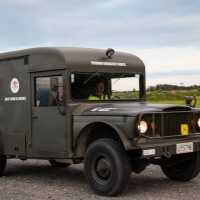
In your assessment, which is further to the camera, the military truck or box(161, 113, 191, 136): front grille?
A: box(161, 113, 191, 136): front grille

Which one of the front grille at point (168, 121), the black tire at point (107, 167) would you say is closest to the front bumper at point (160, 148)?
the front grille at point (168, 121)

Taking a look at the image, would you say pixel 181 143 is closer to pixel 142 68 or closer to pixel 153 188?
pixel 153 188

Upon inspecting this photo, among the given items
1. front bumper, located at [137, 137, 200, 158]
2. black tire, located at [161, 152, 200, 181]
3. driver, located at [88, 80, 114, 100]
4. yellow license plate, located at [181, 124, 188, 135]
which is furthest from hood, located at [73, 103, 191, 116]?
black tire, located at [161, 152, 200, 181]

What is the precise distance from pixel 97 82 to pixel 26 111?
1.43m

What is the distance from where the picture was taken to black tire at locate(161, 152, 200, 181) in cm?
802

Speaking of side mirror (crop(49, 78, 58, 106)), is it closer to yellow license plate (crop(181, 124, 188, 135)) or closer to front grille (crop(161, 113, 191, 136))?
front grille (crop(161, 113, 191, 136))

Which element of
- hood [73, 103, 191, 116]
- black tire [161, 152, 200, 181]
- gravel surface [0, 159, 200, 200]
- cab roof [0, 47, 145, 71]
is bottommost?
gravel surface [0, 159, 200, 200]

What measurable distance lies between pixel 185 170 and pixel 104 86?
2035 millimetres

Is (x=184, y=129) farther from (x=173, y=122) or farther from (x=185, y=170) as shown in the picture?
(x=185, y=170)

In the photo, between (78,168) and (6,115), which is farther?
(78,168)

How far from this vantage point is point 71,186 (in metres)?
8.03

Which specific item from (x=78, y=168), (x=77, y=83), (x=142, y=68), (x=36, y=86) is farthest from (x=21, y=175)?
(x=142, y=68)

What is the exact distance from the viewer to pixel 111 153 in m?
6.86

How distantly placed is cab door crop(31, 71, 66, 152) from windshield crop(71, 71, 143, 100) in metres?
0.29
